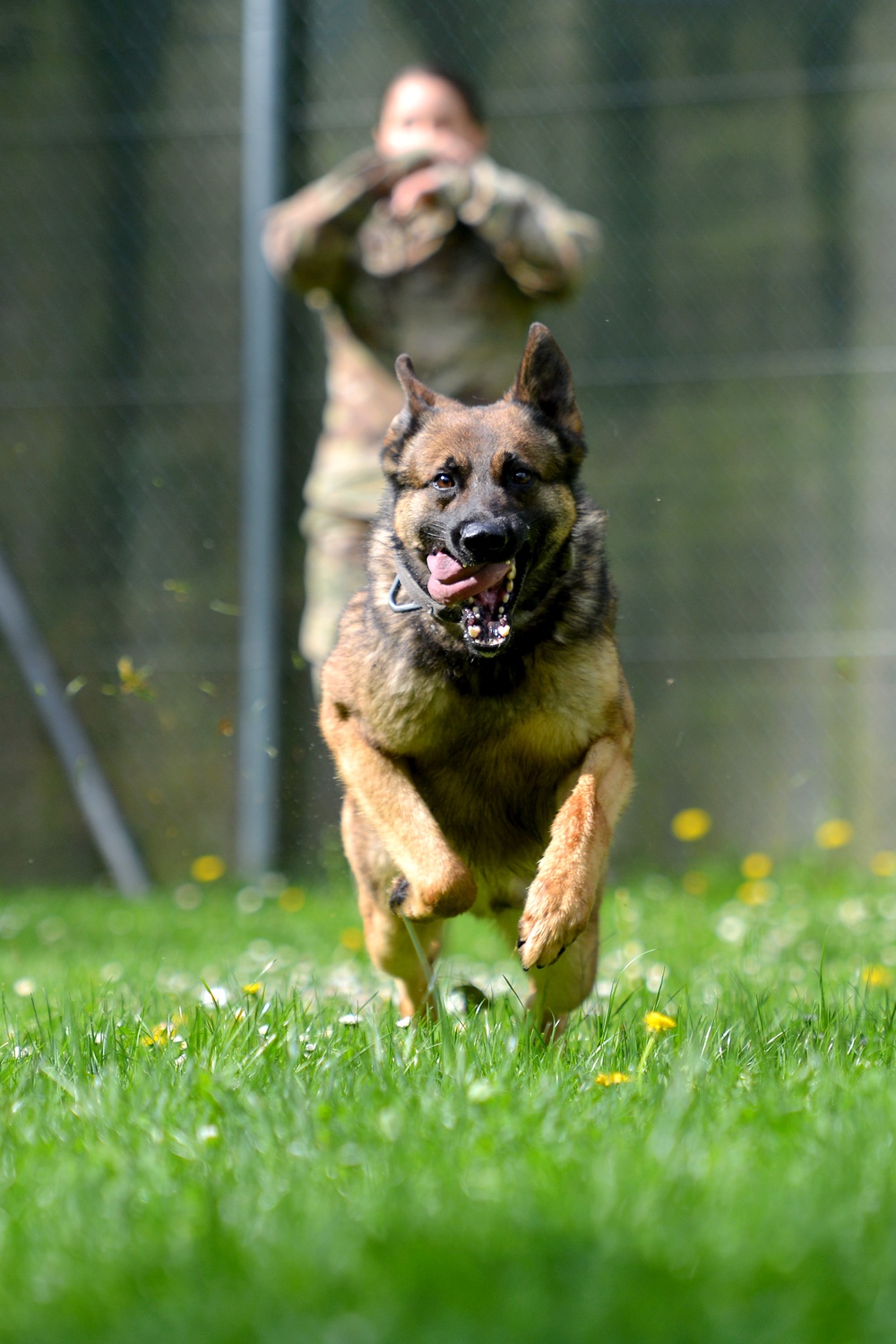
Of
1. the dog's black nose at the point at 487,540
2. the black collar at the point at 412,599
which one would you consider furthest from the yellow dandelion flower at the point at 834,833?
the dog's black nose at the point at 487,540

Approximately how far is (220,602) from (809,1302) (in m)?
6.37

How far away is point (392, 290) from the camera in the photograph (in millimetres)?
5051

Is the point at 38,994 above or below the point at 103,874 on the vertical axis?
above

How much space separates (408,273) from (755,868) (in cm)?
332

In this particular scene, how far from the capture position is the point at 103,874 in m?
7.42

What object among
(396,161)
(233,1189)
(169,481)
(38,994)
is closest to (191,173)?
(169,481)

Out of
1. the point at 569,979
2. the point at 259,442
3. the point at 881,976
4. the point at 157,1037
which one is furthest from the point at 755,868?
the point at 157,1037

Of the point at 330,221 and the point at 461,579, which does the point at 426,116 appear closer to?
the point at 330,221

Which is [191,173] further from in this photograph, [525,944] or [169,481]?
[525,944]

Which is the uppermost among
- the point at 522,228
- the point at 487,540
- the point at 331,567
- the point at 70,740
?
the point at 522,228

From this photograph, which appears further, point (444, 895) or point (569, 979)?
point (569, 979)

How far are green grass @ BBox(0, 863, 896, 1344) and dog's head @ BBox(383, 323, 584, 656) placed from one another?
865 millimetres

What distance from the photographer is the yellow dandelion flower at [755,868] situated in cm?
653

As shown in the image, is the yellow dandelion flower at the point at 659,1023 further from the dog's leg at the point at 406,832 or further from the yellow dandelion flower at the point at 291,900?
the yellow dandelion flower at the point at 291,900
